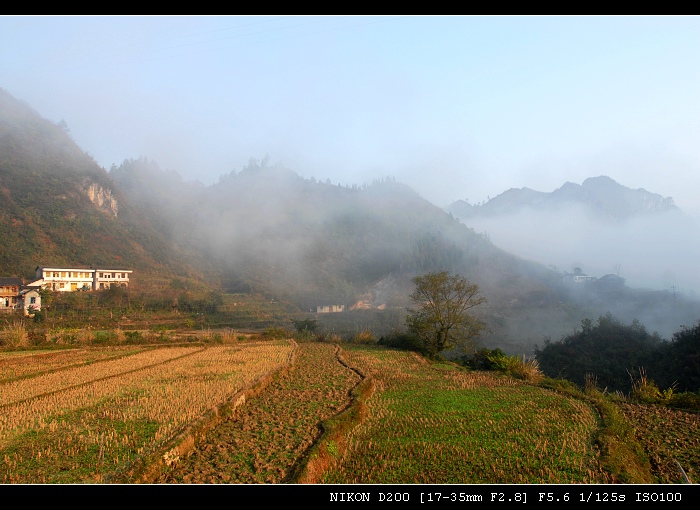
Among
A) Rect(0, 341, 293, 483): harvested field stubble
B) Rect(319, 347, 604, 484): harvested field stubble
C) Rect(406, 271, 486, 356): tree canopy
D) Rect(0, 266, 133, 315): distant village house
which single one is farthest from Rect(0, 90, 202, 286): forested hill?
Rect(319, 347, 604, 484): harvested field stubble

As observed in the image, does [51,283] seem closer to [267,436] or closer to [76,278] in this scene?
[76,278]

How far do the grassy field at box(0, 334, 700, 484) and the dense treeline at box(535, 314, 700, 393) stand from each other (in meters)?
11.5

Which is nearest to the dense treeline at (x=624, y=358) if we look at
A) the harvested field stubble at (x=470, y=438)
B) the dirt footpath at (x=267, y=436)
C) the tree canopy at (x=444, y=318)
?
the tree canopy at (x=444, y=318)

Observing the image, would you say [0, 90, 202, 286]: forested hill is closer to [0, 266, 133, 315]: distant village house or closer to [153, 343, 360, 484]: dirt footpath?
[0, 266, 133, 315]: distant village house

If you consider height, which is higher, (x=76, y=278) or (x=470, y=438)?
(x=76, y=278)

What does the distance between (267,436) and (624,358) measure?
95.3 ft

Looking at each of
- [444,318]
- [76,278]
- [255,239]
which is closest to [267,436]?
[444,318]

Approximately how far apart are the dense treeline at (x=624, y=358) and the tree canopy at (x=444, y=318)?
5669mm

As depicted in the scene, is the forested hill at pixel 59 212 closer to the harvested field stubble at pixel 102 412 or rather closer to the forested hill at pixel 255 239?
the forested hill at pixel 255 239

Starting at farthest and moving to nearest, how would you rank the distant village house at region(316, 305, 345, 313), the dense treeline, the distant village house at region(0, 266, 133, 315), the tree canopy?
1. the distant village house at region(316, 305, 345, 313)
2. the distant village house at region(0, 266, 133, 315)
3. the tree canopy
4. the dense treeline

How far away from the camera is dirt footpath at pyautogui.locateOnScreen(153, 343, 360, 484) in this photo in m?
6.55

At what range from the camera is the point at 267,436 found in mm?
8547
